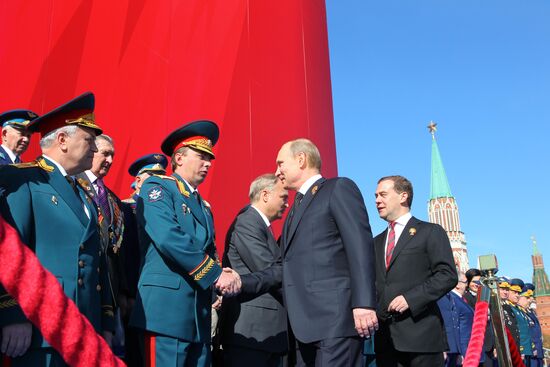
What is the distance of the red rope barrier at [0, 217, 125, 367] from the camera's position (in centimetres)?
159

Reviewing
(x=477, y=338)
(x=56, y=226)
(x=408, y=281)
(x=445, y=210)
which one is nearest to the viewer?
(x=56, y=226)

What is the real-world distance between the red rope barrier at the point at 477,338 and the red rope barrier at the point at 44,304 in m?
2.99

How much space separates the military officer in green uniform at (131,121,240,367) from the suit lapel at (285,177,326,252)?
1.23 ft

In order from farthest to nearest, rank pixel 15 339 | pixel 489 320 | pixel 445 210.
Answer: pixel 445 210 < pixel 489 320 < pixel 15 339

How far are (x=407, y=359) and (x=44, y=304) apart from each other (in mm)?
2418

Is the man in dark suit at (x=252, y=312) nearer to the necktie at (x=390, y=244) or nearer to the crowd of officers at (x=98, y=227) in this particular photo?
the crowd of officers at (x=98, y=227)

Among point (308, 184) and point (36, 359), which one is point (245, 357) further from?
point (36, 359)

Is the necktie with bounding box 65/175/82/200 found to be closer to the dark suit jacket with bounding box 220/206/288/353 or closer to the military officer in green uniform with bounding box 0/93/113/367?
the military officer in green uniform with bounding box 0/93/113/367

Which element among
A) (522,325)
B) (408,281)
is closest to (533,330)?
(522,325)

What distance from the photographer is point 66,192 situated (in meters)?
2.39

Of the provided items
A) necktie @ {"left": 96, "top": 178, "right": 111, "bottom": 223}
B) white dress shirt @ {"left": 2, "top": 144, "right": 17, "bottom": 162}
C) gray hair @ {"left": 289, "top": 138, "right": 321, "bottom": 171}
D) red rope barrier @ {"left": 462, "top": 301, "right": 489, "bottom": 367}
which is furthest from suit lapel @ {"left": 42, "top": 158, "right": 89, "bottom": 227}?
red rope barrier @ {"left": 462, "top": 301, "right": 489, "bottom": 367}

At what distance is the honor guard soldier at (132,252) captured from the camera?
3271 mm

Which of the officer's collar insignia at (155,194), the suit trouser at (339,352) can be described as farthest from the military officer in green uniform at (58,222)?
the suit trouser at (339,352)

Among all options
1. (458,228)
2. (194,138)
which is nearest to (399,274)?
(194,138)
